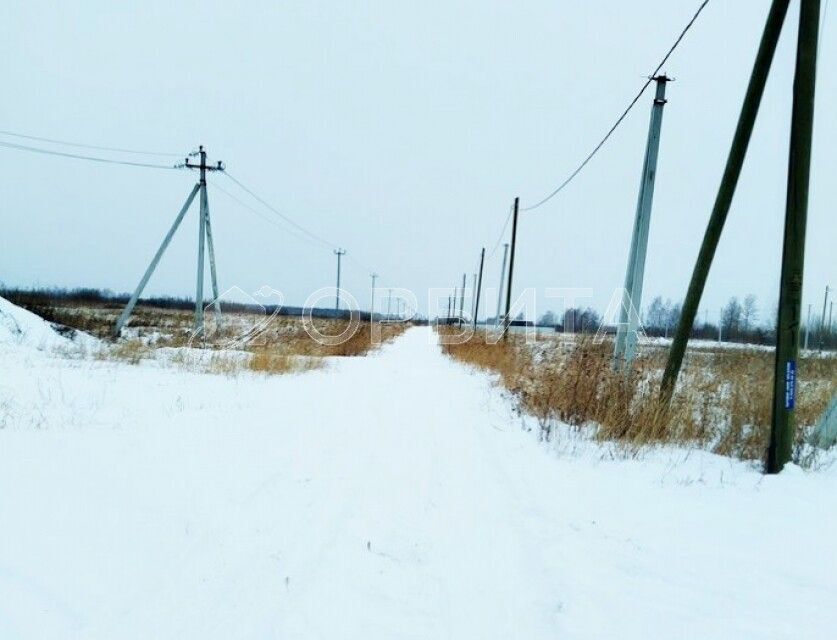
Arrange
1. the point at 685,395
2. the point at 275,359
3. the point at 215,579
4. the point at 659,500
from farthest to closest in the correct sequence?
the point at 275,359 < the point at 685,395 < the point at 659,500 < the point at 215,579

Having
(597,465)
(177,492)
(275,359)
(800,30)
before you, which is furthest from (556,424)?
(275,359)

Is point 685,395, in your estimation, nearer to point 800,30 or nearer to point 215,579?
point 800,30

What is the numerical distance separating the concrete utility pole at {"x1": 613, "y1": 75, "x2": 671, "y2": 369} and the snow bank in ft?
42.8

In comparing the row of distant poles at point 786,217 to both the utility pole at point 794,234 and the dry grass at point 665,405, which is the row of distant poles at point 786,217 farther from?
the dry grass at point 665,405

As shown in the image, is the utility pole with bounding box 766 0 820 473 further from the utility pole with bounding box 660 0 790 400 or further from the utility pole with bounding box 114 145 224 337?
the utility pole with bounding box 114 145 224 337

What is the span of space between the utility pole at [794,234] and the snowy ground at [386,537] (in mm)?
401

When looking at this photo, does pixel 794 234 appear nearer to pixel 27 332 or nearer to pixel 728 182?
pixel 728 182

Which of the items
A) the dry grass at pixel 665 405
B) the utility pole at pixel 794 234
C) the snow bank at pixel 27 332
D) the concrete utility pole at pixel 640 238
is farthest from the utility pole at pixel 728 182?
the snow bank at pixel 27 332

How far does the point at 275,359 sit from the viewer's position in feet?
31.6

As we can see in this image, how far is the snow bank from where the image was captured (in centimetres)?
1125

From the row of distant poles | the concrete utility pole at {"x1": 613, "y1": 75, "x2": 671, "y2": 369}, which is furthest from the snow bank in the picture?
the row of distant poles

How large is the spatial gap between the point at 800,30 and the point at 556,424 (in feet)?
13.5

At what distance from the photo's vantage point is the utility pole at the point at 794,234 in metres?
3.54

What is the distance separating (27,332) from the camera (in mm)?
12234
